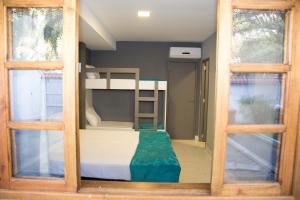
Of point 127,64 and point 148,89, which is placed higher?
point 127,64

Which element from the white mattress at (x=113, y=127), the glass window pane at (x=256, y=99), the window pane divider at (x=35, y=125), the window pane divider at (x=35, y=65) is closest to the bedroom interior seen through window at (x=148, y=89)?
the white mattress at (x=113, y=127)

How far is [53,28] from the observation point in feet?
4.01

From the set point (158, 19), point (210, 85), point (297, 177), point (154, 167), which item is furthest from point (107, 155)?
point (210, 85)

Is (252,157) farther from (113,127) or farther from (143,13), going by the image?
(113,127)

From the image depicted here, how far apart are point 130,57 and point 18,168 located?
428cm

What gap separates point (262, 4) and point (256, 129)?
0.69 m

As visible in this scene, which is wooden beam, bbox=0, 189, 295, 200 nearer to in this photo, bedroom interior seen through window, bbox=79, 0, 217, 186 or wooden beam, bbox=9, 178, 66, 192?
wooden beam, bbox=9, 178, 66, 192

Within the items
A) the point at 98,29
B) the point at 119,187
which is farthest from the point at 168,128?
the point at 119,187

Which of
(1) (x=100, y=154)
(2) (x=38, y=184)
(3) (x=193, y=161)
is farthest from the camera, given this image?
(3) (x=193, y=161)

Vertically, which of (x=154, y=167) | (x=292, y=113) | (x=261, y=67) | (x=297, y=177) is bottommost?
(x=154, y=167)

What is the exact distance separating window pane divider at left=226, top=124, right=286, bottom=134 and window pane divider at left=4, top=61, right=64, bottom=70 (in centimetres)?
102

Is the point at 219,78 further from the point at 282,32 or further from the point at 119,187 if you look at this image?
the point at 119,187

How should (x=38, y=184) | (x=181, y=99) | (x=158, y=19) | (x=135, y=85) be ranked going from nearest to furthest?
(x=38, y=184) < (x=158, y=19) < (x=135, y=85) < (x=181, y=99)

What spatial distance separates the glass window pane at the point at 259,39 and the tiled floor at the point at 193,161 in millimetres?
2266
